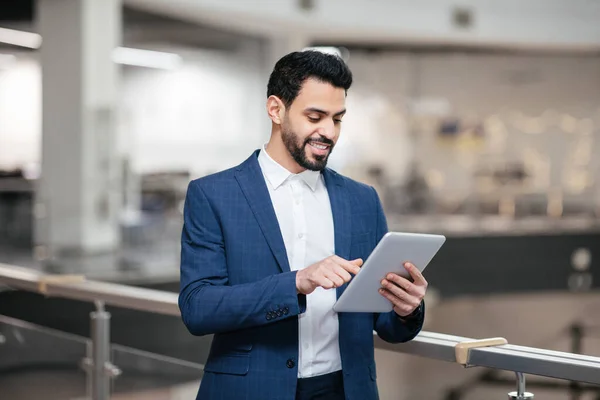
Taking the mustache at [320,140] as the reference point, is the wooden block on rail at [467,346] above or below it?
below

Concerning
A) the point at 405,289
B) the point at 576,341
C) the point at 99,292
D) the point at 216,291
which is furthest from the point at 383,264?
the point at 576,341

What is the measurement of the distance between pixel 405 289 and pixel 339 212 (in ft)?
0.80

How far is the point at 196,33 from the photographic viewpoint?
15.7m

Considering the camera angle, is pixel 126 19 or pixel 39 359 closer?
pixel 39 359

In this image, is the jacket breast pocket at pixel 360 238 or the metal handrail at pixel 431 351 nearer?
the metal handrail at pixel 431 351

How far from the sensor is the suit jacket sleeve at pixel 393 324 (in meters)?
1.92

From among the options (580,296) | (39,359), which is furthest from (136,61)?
(39,359)

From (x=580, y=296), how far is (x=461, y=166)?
15.2ft

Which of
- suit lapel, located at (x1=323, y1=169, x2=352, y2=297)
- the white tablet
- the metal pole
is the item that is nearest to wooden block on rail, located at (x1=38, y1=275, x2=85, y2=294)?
suit lapel, located at (x1=323, y1=169, x2=352, y2=297)

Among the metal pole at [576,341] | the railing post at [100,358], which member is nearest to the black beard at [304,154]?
the railing post at [100,358]

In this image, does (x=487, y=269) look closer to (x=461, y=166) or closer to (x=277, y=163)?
(x=461, y=166)

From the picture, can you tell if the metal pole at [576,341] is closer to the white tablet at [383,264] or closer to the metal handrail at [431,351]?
the metal handrail at [431,351]

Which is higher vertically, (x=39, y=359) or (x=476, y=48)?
(x=476, y=48)

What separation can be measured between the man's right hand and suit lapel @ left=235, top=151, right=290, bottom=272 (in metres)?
0.14
